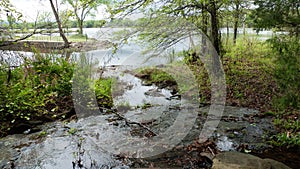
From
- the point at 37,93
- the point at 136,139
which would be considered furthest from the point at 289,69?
the point at 37,93

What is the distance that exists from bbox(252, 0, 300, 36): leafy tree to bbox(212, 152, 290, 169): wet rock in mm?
1206

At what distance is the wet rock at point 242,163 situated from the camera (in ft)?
6.89

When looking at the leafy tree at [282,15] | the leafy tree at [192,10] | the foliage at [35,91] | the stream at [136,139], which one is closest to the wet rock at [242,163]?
the stream at [136,139]

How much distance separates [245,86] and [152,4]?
2.53 metres

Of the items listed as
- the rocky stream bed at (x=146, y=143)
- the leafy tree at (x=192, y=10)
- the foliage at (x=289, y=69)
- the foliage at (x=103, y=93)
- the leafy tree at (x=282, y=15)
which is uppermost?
the leafy tree at (x=192, y=10)

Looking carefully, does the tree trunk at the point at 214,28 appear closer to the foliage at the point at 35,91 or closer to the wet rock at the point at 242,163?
the foliage at the point at 35,91

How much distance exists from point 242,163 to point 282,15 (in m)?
1.39

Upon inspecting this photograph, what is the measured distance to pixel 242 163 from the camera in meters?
Result: 2.16

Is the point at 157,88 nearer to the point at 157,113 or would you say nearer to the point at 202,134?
the point at 157,113

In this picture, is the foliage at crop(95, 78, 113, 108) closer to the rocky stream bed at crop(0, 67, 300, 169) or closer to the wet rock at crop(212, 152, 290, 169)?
the rocky stream bed at crop(0, 67, 300, 169)

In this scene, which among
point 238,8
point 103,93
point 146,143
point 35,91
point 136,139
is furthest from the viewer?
point 238,8

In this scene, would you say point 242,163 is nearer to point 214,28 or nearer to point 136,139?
point 136,139

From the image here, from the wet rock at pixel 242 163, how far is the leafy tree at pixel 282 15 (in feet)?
3.96

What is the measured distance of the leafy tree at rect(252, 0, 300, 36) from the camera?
2047 millimetres
